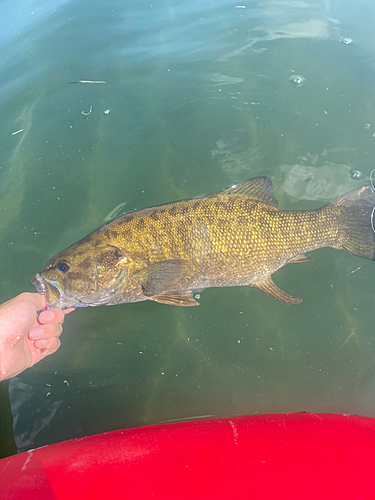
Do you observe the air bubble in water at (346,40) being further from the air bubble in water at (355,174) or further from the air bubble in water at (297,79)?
the air bubble in water at (355,174)

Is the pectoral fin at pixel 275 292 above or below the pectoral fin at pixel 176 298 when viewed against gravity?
below

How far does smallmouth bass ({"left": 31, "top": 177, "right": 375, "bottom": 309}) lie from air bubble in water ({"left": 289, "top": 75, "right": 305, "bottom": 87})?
6.90ft

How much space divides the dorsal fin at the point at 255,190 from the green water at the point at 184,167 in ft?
2.47

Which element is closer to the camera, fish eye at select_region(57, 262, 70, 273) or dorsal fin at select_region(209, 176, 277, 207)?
fish eye at select_region(57, 262, 70, 273)

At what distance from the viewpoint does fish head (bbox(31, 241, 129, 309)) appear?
246cm

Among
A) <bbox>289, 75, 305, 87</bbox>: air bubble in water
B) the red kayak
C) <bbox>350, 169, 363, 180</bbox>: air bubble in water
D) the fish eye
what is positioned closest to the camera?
the red kayak

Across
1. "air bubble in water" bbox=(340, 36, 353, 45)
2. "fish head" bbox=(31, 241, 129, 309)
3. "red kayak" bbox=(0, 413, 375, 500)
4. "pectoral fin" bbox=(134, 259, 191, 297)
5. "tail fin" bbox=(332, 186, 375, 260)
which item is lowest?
"red kayak" bbox=(0, 413, 375, 500)

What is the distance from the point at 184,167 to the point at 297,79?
202cm

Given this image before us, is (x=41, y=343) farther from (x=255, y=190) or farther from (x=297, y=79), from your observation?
(x=297, y=79)

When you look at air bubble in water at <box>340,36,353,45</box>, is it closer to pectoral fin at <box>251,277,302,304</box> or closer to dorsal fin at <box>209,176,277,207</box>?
dorsal fin at <box>209,176,277,207</box>

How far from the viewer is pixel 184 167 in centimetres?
348

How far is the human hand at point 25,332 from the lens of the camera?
96.6 inches

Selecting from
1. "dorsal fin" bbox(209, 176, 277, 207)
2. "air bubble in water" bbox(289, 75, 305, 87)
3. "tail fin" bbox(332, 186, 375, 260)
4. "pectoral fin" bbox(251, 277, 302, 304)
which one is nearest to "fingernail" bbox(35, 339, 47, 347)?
"pectoral fin" bbox(251, 277, 302, 304)

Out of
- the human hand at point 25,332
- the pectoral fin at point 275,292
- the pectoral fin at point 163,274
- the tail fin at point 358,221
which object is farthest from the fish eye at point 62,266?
the tail fin at point 358,221
